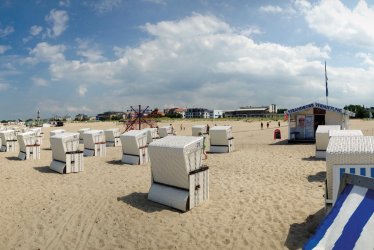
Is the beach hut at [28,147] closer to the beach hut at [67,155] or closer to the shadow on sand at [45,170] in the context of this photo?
the shadow on sand at [45,170]

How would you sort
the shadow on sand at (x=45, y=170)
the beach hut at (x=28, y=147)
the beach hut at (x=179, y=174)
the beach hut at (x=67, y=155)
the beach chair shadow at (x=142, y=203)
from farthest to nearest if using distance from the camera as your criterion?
the beach hut at (x=28, y=147), the shadow on sand at (x=45, y=170), the beach hut at (x=67, y=155), the beach chair shadow at (x=142, y=203), the beach hut at (x=179, y=174)

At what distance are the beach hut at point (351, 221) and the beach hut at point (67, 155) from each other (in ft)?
45.1

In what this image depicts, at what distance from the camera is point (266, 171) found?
46.3 feet

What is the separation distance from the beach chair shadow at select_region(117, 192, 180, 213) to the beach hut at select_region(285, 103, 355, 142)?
1813cm

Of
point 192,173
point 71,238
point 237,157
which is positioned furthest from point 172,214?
point 237,157

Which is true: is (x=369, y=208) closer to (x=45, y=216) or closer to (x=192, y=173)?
(x=192, y=173)

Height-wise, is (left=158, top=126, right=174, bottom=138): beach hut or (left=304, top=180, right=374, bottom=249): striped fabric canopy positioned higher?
(left=304, top=180, right=374, bottom=249): striped fabric canopy

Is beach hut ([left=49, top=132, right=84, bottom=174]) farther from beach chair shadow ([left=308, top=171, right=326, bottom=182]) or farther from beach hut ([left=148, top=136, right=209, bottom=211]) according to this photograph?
beach chair shadow ([left=308, top=171, right=326, bottom=182])

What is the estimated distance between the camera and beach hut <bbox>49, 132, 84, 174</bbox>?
50.0 feet

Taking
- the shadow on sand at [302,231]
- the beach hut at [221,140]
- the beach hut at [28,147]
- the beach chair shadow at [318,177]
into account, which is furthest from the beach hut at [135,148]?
the shadow on sand at [302,231]

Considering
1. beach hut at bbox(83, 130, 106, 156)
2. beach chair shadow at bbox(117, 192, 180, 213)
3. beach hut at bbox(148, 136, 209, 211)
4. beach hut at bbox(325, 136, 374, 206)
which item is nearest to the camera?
beach hut at bbox(325, 136, 374, 206)

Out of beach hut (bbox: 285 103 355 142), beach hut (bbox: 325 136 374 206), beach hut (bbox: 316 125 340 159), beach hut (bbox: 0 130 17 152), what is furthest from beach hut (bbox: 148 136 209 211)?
beach hut (bbox: 0 130 17 152)

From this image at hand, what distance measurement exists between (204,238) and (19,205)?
6.34 meters

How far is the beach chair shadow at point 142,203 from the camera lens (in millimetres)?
9266
